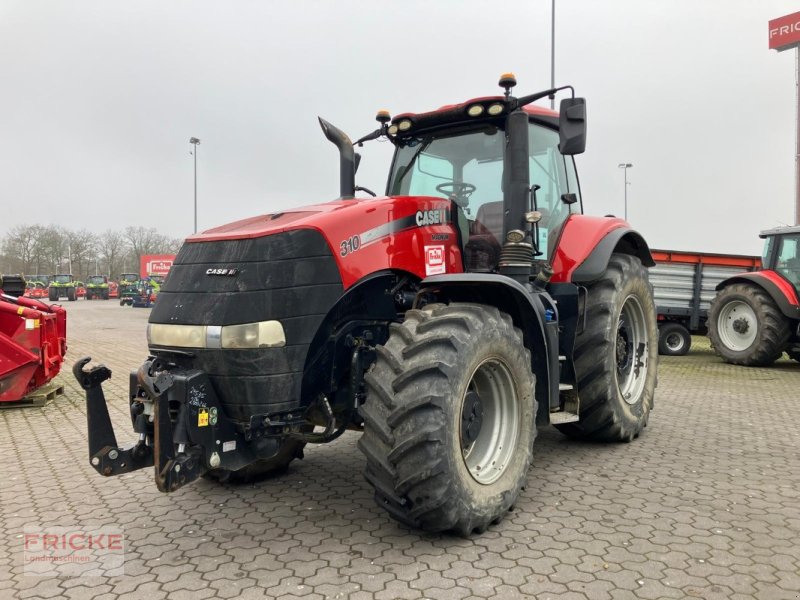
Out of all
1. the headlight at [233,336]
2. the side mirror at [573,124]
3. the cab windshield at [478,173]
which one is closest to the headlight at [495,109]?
the cab windshield at [478,173]

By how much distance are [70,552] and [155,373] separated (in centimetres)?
114

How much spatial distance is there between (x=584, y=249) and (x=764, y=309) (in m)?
7.42

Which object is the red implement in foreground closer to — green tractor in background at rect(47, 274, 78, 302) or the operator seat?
the operator seat

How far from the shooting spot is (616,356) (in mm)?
5309

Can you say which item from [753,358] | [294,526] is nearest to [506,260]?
[294,526]

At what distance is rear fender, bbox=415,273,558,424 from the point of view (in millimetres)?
3709

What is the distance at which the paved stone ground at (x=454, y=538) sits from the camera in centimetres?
288

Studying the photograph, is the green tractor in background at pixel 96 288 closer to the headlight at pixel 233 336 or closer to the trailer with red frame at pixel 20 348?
→ the trailer with red frame at pixel 20 348

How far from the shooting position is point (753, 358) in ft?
35.3

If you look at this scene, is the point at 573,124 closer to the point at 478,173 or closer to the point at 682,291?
the point at 478,173

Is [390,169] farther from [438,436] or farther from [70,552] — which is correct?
[70,552]

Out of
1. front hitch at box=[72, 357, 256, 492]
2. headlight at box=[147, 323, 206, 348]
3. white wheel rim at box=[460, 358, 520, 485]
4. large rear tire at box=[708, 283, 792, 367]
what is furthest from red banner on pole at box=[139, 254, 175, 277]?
white wheel rim at box=[460, 358, 520, 485]

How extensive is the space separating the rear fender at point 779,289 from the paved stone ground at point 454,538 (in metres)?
5.58

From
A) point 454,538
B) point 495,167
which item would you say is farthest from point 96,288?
point 454,538
